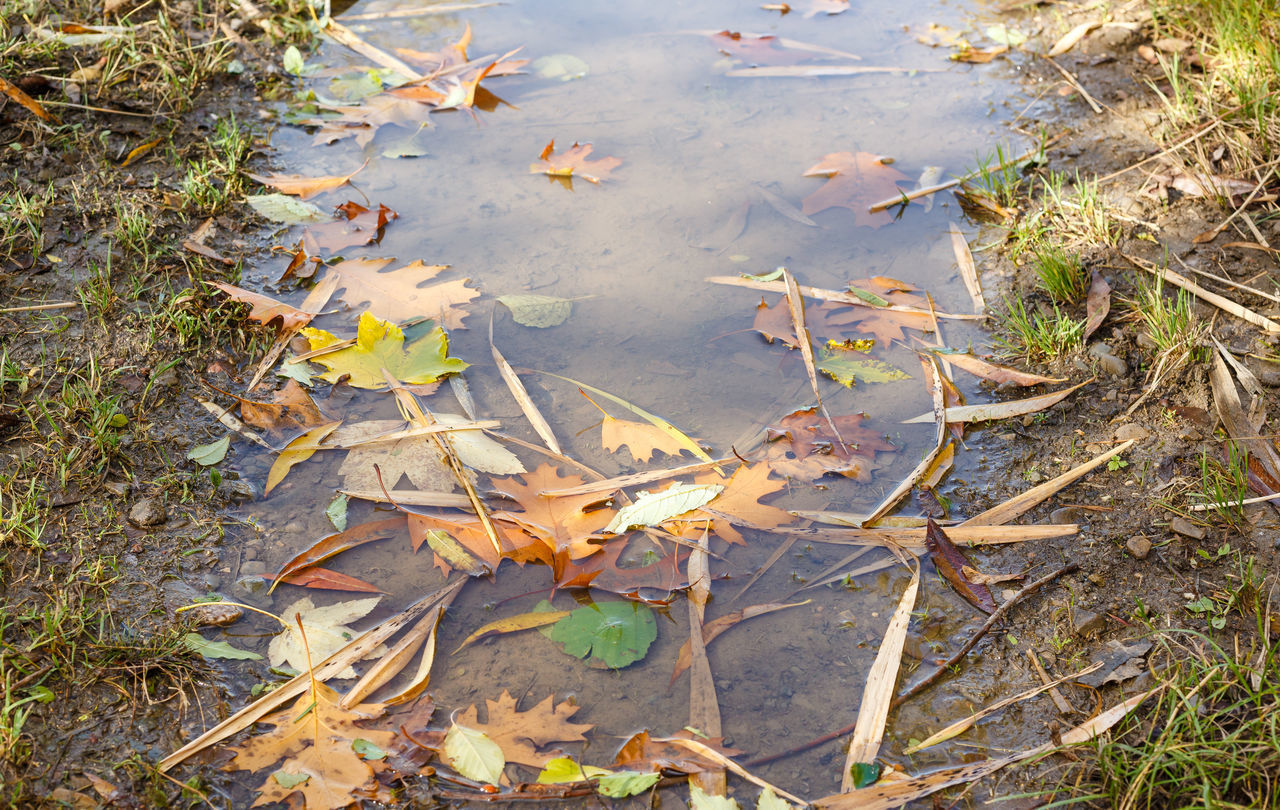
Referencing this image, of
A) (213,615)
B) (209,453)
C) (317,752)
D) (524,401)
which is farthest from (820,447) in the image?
(209,453)

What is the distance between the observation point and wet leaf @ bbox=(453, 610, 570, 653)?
1.92 metres

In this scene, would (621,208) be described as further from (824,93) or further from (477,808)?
(477,808)

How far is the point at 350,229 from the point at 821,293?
173 centimetres

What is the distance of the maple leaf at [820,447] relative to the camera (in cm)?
225

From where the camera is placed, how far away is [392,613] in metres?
1.95

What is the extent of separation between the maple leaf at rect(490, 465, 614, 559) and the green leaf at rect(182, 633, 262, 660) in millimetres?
653

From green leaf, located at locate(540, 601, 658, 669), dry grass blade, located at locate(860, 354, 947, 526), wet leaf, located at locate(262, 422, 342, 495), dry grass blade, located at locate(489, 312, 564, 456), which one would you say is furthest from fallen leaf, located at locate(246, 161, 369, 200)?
→ dry grass blade, located at locate(860, 354, 947, 526)

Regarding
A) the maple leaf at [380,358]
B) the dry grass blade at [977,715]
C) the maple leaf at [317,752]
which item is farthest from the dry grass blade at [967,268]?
the maple leaf at [317,752]

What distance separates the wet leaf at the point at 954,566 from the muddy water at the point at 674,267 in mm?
42

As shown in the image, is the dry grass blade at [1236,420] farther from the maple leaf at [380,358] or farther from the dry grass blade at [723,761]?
the maple leaf at [380,358]

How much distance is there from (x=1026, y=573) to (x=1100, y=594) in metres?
0.17

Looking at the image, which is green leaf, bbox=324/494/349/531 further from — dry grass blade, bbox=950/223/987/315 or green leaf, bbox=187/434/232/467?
dry grass blade, bbox=950/223/987/315

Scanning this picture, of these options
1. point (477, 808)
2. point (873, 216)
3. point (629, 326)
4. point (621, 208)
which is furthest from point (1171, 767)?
point (621, 208)

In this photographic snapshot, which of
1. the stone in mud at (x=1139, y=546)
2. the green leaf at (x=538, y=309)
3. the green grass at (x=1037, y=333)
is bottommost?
the stone in mud at (x=1139, y=546)
